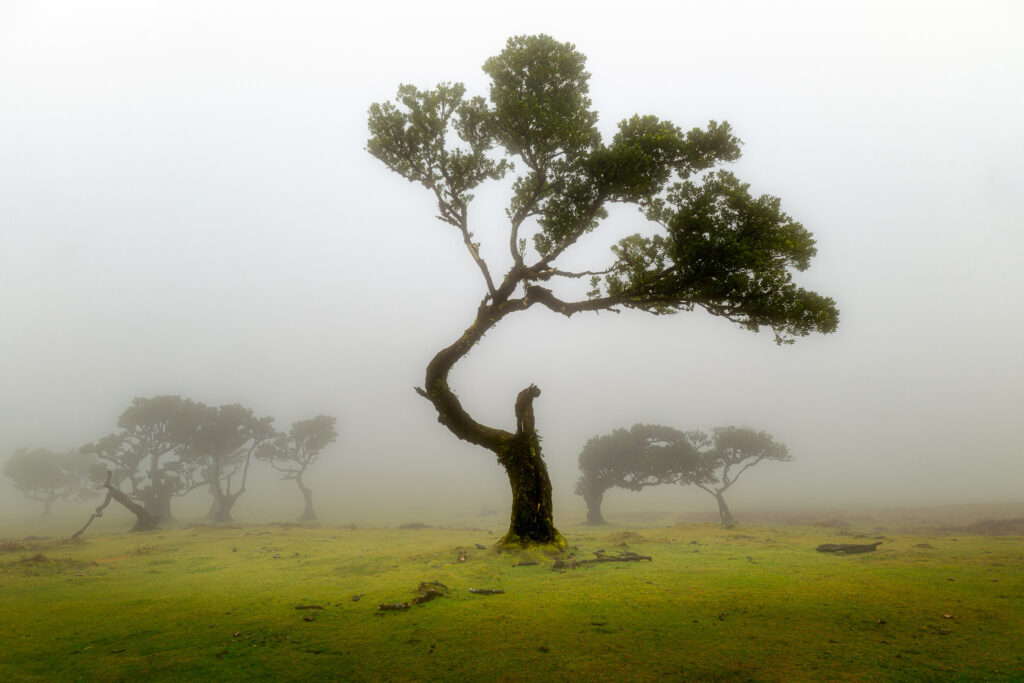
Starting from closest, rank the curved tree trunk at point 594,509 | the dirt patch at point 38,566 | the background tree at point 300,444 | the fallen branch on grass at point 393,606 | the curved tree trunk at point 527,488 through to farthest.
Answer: the fallen branch on grass at point 393,606 < the dirt patch at point 38,566 < the curved tree trunk at point 527,488 < the curved tree trunk at point 594,509 < the background tree at point 300,444

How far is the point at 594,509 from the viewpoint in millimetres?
49469

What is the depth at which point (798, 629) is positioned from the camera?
681cm

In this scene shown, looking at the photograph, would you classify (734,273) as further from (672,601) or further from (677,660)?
(677,660)

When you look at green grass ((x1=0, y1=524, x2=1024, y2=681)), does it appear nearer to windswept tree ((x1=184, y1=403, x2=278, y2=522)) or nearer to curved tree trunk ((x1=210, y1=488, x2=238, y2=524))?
curved tree trunk ((x1=210, y1=488, x2=238, y2=524))

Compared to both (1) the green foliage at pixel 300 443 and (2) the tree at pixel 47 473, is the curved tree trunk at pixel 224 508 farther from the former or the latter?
(2) the tree at pixel 47 473

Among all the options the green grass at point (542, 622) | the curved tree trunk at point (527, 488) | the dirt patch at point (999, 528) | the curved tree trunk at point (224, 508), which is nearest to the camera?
the green grass at point (542, 622)

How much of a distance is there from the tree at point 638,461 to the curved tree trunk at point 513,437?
34924mm

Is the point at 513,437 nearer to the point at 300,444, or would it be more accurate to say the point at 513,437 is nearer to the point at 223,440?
the point at 300,444

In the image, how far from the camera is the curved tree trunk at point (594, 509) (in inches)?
1887

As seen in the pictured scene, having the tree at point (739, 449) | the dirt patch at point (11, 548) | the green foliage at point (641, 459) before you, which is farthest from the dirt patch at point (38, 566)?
the tree at point (739, 449)

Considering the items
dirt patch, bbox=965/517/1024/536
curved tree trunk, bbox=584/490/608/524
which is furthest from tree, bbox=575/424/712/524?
dirt patch, bbox=965/517/1024/536

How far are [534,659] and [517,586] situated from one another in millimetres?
5390

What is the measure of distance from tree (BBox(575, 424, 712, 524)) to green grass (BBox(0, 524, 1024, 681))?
3593 centimetres

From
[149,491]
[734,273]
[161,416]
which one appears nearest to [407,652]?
[734,273]
